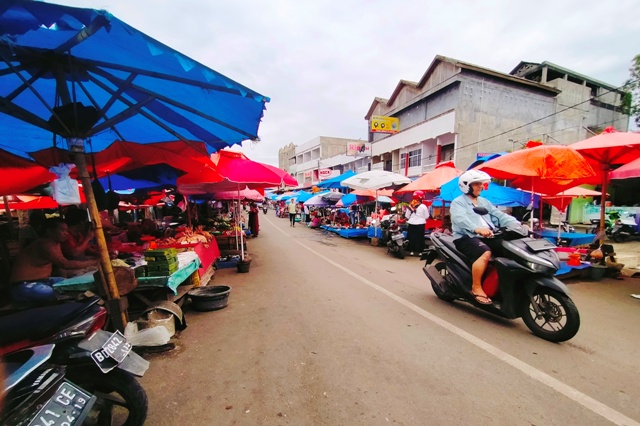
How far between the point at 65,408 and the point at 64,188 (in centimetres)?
263

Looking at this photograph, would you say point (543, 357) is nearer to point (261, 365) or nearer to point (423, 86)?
point (261, 365)

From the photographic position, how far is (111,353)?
2.16 meters

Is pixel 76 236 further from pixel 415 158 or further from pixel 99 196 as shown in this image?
pixel 415 158

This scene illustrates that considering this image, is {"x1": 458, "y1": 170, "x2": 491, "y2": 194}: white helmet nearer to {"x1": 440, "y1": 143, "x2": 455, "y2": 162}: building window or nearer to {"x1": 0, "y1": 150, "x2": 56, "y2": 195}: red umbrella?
{"x1": 0, "y1": 150, "x2": 56, "y2": 195}: red umbrella

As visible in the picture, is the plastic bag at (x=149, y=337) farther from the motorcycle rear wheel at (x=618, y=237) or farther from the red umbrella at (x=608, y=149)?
the motorcycle rear wheel at (x=618, y=237)

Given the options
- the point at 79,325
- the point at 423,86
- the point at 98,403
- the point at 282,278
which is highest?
the point at 423,86

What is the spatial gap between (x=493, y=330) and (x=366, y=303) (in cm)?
194

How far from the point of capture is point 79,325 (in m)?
2.23

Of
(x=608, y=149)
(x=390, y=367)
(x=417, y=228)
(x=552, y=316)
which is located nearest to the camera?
(x=390, y=367)

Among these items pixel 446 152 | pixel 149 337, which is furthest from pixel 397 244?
pixel 446 152

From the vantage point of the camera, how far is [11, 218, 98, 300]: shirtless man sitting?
364 cm

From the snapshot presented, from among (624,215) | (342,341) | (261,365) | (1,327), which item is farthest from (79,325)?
(624,215)

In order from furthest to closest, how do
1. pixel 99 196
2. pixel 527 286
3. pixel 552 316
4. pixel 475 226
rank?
1. pixel 475 226
2. pixel 99 196
3. pixel 527 286
4. pixel 552 316

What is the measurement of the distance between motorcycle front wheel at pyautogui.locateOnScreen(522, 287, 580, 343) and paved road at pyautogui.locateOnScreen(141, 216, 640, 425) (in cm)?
14
